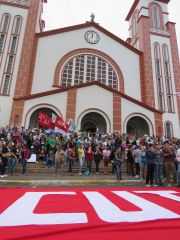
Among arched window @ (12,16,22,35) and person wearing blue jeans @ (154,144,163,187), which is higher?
arched window @ (12,16,22,35)

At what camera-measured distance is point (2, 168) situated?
10.1 meters

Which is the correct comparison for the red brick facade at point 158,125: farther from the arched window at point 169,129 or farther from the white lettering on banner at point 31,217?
the white lettering on banner at point 31,217

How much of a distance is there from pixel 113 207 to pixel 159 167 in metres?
4.68

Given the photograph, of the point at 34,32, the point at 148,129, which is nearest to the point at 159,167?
the point at 148,129

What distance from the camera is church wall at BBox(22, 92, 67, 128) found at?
59.0 ft

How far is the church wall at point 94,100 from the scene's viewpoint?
1888 cm

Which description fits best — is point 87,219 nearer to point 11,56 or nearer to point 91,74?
point 91,74

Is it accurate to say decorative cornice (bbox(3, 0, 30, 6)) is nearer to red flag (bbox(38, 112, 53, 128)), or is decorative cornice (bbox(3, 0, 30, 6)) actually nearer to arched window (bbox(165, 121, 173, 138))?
A: red flag (bbox(38, 112, 53, 128))

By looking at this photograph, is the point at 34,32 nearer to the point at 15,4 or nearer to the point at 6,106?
the point at 15,4

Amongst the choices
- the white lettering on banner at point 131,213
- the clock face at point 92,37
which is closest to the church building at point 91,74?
the clock face at point 92,37

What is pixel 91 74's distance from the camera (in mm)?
24328

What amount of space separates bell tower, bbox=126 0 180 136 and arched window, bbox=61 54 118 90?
3834mm

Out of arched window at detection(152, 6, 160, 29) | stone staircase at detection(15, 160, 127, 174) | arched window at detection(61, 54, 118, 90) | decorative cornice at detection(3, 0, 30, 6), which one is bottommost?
stone staircase at detection(15, 160, 127, 174)

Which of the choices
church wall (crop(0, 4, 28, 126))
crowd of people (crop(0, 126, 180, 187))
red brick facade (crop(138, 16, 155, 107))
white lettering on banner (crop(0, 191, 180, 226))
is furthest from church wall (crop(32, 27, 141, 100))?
white lettering on banner (crop(0, 191, 180, 226))
